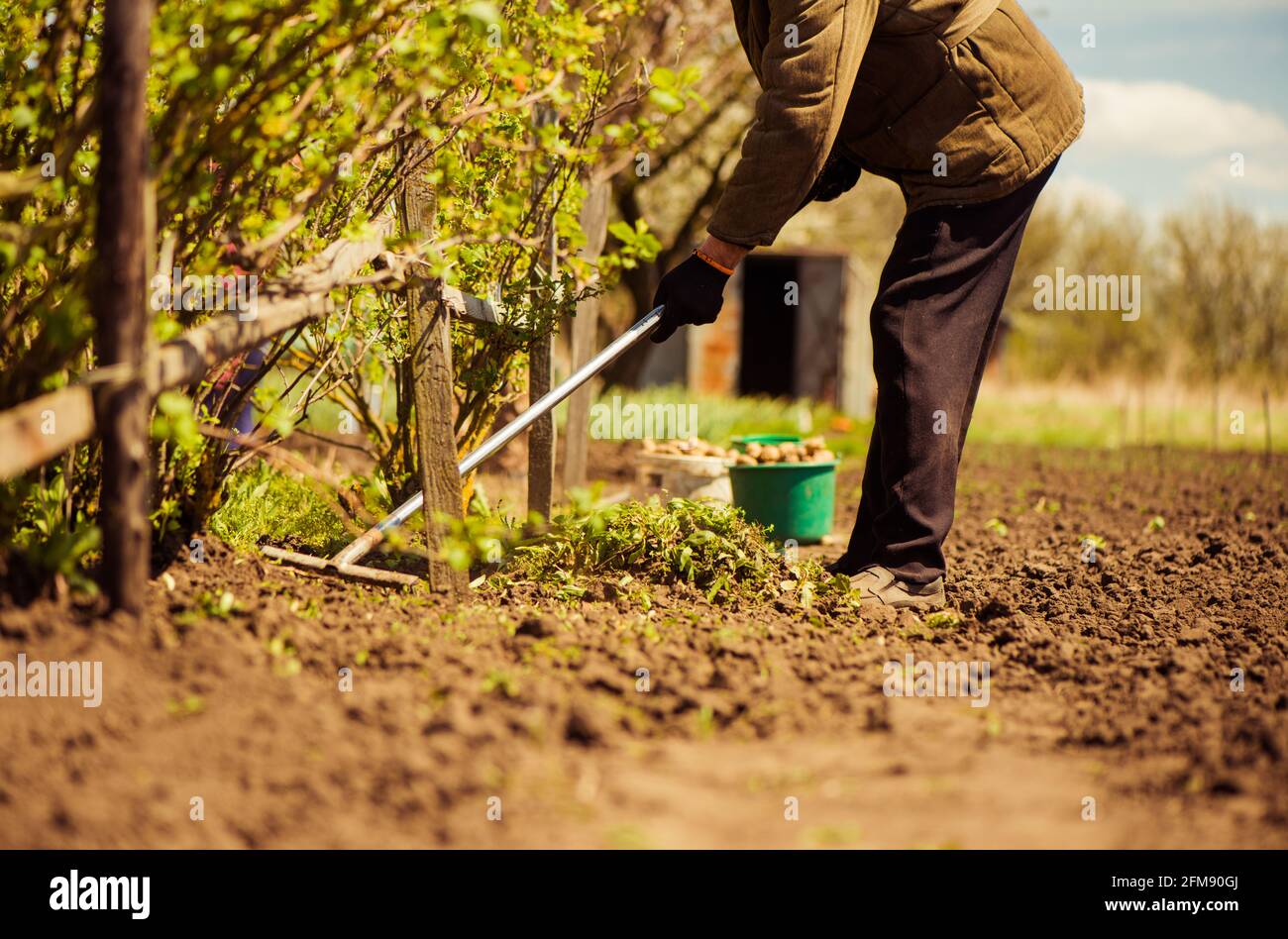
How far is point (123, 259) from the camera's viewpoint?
183 cm

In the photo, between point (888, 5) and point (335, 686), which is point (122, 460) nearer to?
point (335, 686)

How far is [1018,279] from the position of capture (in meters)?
29.6

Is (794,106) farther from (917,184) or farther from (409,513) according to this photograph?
(409,513)

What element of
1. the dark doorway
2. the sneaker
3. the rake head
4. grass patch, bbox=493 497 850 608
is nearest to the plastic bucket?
grass patch, bbox=493 497 850 608

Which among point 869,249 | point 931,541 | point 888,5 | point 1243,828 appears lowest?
point 1243,828

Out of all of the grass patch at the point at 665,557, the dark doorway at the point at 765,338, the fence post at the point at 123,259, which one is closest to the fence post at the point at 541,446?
the grass patch at the point at 665,557

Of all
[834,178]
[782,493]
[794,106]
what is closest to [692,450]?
[782,493]

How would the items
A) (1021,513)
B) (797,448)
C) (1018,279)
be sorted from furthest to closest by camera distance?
(1018,279) → (1021,513) → (797,448)

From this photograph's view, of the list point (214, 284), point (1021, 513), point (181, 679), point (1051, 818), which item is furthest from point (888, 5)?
point (1021, 513)

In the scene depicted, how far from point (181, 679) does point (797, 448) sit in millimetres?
3161

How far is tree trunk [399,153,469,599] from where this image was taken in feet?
10.1

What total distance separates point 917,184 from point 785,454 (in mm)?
1575

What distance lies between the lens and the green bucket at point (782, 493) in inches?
179

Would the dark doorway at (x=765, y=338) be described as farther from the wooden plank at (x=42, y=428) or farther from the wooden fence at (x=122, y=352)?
the wooden plank at (x=42, y=428)
